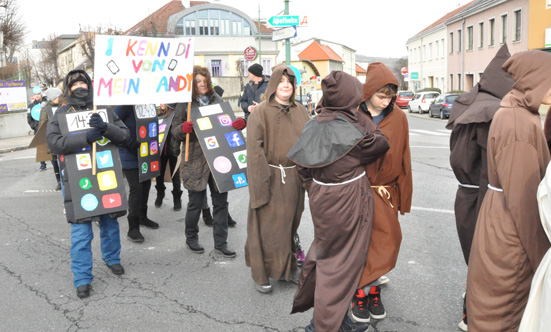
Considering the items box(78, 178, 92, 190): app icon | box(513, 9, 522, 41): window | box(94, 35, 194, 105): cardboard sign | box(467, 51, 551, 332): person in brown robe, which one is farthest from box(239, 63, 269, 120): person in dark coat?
box(513, 9, 522, 41): window

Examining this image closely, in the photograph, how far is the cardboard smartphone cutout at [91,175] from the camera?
15.5 ft

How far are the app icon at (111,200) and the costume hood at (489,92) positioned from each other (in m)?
2.98

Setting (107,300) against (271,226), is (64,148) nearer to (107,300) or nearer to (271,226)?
(107,300)

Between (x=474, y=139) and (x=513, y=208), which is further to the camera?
(x=474, y=139)

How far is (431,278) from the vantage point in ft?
15.7

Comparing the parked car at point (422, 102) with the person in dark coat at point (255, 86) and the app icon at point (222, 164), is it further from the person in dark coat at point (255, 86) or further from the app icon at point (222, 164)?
the app icon at point (222, 164)

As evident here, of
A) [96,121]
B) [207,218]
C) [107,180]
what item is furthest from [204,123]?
[207,218]

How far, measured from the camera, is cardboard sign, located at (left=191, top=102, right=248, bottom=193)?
18.0 feet

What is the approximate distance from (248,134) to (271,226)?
793 mm

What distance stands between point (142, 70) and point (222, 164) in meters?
1.23

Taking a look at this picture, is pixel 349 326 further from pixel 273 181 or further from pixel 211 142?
pixel 211 142

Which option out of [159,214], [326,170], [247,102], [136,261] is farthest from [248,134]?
[247,102]

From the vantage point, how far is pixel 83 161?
483 cm

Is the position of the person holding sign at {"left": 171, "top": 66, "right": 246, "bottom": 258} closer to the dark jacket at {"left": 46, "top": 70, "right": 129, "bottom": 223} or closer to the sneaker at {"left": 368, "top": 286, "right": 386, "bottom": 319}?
the dark jacket at {"left": 46, "top": 70, "right": 129, "bottom": 223}
